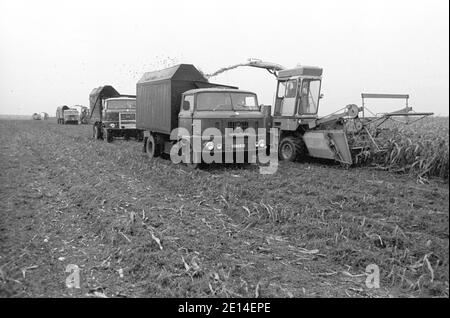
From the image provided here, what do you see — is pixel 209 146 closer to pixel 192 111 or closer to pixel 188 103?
pixel 192 111

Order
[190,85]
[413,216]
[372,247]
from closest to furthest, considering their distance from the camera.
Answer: [372,247], [413,216], [190,85]

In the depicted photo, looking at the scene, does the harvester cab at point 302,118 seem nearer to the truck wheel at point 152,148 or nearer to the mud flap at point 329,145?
the mud flap at point 329,145

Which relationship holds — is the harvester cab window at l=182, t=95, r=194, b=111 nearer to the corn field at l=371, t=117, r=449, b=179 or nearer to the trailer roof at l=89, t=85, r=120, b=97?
the corn field at l=371, t=117, r=449, b=179

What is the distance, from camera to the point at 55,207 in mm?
6902

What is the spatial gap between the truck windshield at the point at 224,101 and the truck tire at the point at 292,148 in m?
1.69

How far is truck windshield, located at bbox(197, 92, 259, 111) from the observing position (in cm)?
1042

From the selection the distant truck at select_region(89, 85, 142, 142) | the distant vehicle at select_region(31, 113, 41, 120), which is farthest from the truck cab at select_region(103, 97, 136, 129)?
the distant vehicle at select_region(31, 113, 41, 120)

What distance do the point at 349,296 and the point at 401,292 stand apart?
53cm

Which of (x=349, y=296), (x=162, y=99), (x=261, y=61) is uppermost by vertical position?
(x=261, y=61)

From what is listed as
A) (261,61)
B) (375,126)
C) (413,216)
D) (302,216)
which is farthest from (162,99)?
(413,216)

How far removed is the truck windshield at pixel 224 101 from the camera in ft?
34.2

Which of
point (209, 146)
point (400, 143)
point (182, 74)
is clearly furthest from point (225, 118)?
point (400, 143)

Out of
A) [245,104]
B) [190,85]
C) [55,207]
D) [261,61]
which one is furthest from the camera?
[261,61]

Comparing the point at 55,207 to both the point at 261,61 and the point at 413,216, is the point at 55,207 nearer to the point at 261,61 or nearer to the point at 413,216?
the point at 413,216
